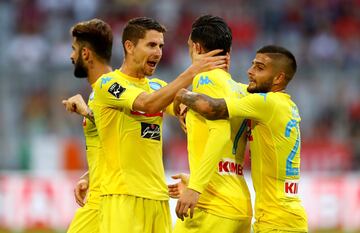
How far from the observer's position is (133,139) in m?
7.43

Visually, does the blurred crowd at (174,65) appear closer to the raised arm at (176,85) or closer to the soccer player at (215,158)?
the raised arm at (176,85)

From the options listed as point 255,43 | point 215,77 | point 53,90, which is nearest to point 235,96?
point 215,77

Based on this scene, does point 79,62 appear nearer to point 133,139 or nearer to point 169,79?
point 133,139

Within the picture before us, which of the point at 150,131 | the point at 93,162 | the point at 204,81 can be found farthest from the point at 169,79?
the point at 204,81

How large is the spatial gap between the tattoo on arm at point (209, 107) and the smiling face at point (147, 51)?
3.09 feet

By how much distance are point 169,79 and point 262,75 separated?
39.4ft

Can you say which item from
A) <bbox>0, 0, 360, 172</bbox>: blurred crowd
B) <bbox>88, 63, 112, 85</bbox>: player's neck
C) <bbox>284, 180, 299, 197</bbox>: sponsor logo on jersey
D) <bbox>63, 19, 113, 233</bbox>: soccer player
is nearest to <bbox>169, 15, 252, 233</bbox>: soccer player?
<bbox>284, 180, 299, 197</bbox>: sponsor logo on jersey

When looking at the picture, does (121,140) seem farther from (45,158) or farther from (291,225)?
(45,158)

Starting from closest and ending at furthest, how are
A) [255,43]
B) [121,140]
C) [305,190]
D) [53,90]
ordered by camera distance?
[121,140] → [305,190] → [53,90] → [255,43]

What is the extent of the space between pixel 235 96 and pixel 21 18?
14681 millimetres

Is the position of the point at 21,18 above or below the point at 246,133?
above

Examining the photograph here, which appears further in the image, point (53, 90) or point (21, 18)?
point (21, 18)

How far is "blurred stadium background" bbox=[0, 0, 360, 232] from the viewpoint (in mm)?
16719

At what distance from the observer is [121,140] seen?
7.44 metres
